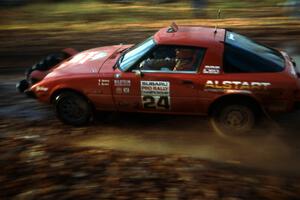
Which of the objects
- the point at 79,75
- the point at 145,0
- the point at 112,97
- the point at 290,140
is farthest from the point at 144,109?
the point at 145,0

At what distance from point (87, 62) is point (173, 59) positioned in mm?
1508

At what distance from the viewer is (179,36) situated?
7.34 m

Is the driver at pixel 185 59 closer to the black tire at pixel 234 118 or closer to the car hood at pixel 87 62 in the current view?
the black tire at pixel 234 118

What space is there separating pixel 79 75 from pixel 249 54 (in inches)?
104

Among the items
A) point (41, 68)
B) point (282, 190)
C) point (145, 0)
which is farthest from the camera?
point (145, 0)

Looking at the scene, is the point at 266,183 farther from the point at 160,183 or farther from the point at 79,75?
the point at 79,75

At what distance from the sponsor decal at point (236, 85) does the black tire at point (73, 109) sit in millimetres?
1990

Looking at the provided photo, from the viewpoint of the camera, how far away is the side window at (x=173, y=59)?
7.11 metres

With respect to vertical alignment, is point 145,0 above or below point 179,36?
above

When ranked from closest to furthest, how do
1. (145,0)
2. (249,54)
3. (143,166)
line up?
(143,166) < (249,54) < (145,0)

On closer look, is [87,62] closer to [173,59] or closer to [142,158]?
[173,59]

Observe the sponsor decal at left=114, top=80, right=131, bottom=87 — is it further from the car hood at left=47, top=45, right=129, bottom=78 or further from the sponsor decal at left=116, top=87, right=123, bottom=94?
the car hood at left=47, top=45, right=129, bottom=78

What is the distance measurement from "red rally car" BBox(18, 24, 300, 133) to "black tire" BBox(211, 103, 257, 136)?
0.01m

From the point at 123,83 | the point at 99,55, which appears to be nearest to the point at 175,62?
the point at 123,83
